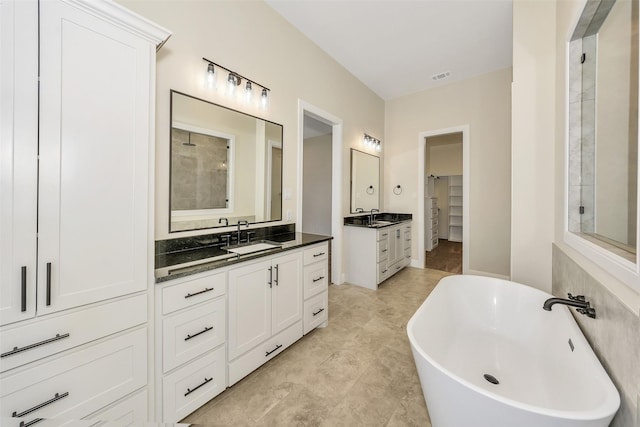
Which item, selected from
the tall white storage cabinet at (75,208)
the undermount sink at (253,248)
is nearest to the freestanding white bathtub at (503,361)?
the undermount sink at (253,248)

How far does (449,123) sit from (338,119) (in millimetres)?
1959

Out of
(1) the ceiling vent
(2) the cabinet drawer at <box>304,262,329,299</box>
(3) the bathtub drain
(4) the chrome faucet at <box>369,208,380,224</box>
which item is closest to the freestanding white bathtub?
(3) the bathtub drain

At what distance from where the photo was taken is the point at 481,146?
374 centimetres

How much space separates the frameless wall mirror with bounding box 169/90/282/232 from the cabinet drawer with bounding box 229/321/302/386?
3.27ft

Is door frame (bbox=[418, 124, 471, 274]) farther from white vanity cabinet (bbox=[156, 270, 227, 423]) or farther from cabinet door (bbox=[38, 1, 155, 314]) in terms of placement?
cabinet door (bbox=[38, 1, 155, 314])

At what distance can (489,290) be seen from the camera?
2137 mm

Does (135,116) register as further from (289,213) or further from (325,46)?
(325,46)

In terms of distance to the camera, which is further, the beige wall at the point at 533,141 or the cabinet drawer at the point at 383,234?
the cabinet drawer at the point at 383,234

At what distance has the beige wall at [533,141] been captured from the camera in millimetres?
2098

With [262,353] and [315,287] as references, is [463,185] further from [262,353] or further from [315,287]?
[262,353]

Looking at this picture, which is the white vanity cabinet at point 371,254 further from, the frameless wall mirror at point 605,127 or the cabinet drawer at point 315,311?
the frameless wall mirror at point 605,127

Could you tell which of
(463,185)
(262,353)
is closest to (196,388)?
(262,353)

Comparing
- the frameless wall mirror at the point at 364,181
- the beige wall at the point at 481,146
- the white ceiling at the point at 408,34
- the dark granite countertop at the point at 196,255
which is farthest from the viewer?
the frameless wall mirror at the point at 364,181

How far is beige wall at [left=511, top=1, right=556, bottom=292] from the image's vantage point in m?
2.10
